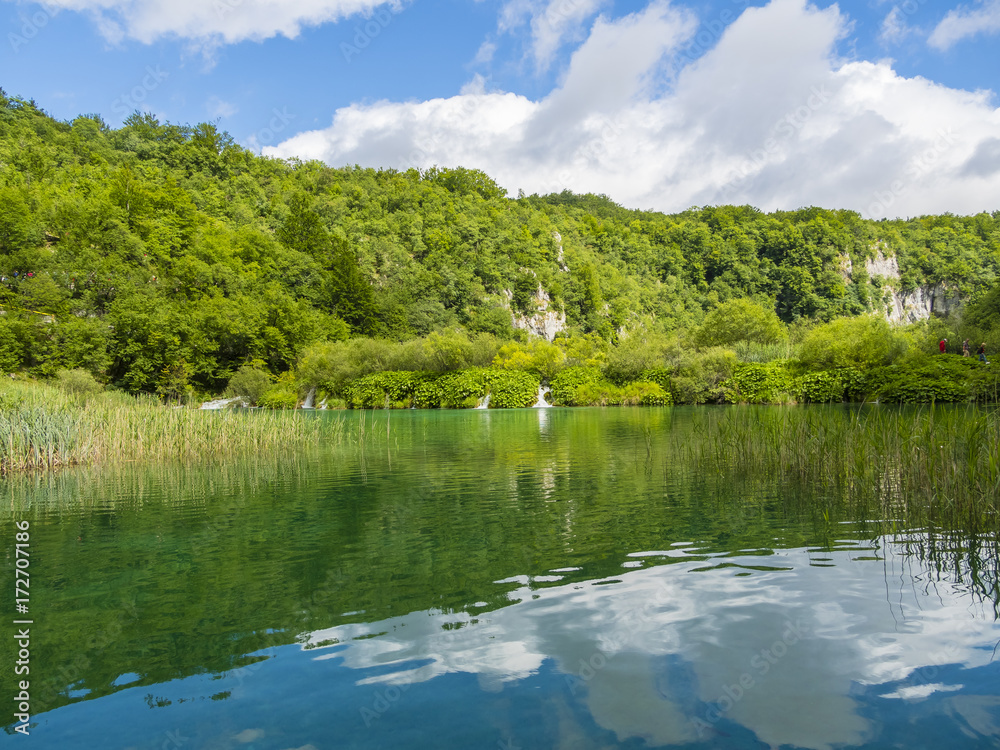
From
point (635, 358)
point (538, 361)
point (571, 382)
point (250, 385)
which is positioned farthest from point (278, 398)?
point (635, 358)

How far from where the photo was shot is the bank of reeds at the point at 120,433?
1212 cm

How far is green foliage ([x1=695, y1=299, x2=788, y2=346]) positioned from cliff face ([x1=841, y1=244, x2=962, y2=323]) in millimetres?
61254

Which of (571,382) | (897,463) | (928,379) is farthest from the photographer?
(571,382)

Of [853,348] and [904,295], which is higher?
[904,295]

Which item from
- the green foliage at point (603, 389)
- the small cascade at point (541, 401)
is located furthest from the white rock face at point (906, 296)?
the small cascade at point (541, 401)

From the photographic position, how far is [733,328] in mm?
45469

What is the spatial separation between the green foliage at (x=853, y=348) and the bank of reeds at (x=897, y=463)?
21.0m

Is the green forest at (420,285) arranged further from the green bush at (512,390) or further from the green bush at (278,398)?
the green bush at (278,398)

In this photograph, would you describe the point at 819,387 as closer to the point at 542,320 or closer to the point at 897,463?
the point at 897,463

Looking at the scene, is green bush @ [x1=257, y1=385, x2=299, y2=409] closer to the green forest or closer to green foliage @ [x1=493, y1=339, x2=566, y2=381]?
the green forest

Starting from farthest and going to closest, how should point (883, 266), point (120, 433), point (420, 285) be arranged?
point (883, 266) < point (420, 285) < point (120, 433)

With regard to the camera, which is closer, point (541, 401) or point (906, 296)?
point (541, 401)

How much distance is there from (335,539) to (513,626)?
3.21 metres

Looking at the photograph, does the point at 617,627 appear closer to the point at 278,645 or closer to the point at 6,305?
the point at 278,645
